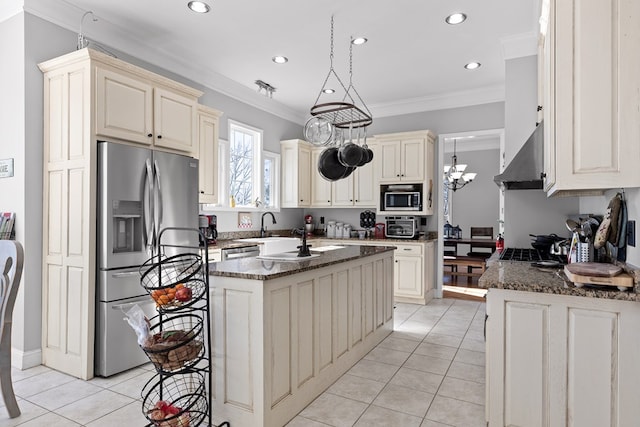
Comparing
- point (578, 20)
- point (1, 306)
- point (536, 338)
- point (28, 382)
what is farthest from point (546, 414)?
point (28, 382)

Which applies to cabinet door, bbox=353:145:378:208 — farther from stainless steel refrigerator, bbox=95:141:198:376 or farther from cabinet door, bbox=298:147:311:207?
stainless steel refrigerator, bbox=95:141:198:376

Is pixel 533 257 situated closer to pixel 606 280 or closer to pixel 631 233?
pixel 631 233

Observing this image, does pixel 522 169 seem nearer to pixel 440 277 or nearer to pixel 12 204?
pixel 440 277

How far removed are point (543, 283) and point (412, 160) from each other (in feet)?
12.0

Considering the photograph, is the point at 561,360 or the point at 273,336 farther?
the point at 273,336

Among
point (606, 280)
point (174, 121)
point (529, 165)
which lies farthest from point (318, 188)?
point (606, 280)

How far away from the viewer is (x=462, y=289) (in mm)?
6258

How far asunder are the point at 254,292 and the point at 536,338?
1440 mm

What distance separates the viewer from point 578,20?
1800 mm

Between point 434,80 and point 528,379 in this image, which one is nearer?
point 528,379

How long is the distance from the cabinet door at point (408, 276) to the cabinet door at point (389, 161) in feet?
3.82

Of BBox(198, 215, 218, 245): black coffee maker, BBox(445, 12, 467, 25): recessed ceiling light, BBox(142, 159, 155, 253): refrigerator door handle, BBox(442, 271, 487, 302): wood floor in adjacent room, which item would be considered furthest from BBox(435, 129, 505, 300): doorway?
BBox(142, 159, 155, 253): refrigerator door handle

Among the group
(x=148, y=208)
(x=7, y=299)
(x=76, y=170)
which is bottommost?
(x=7, y=299)

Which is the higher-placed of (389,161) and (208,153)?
(389,161)
